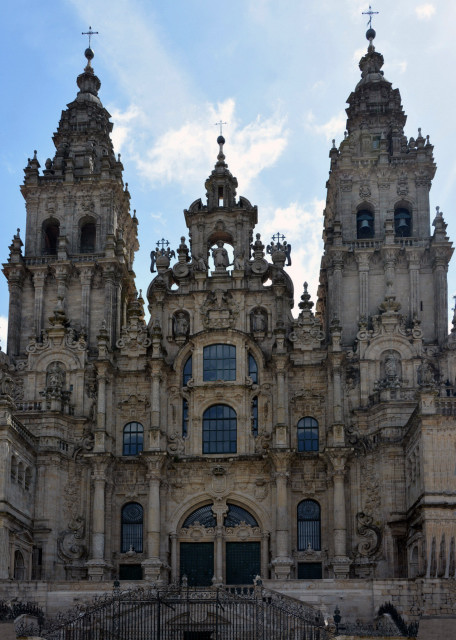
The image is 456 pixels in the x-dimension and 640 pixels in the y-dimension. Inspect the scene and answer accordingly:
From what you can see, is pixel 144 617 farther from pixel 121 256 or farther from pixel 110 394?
pixel 121 256

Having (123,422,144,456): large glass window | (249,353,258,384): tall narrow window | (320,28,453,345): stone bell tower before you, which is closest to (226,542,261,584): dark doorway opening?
(123,422,144,456): large glass window

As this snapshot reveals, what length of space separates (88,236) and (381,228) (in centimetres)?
1514

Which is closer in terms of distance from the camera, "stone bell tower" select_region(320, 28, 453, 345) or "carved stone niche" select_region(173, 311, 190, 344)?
"stone bell tower" select_region(320, 28, 453, 345)

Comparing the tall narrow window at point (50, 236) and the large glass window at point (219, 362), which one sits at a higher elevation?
the tall narrow window at point (50, 236)

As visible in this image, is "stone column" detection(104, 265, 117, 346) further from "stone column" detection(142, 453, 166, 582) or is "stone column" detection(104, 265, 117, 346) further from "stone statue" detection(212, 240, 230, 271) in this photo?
"stone column" detection(142, 453, 166, 582)

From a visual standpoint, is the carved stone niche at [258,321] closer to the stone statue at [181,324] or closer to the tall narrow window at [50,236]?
the stone statue at [181,324]

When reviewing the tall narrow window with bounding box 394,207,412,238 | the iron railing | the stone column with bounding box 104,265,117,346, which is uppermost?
the tall narrow window with bounding box 394,207,412,238

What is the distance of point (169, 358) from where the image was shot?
4800 cm

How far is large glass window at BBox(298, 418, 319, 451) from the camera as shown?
4616 cm

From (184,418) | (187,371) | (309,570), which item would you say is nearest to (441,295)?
(187,371)

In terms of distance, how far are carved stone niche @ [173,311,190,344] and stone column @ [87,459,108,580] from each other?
7.12 meters

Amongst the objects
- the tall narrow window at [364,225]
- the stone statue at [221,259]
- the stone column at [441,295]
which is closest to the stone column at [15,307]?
the stone statue at [221,259]

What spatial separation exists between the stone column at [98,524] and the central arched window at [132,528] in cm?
181

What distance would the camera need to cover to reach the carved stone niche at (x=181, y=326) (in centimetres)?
4806
